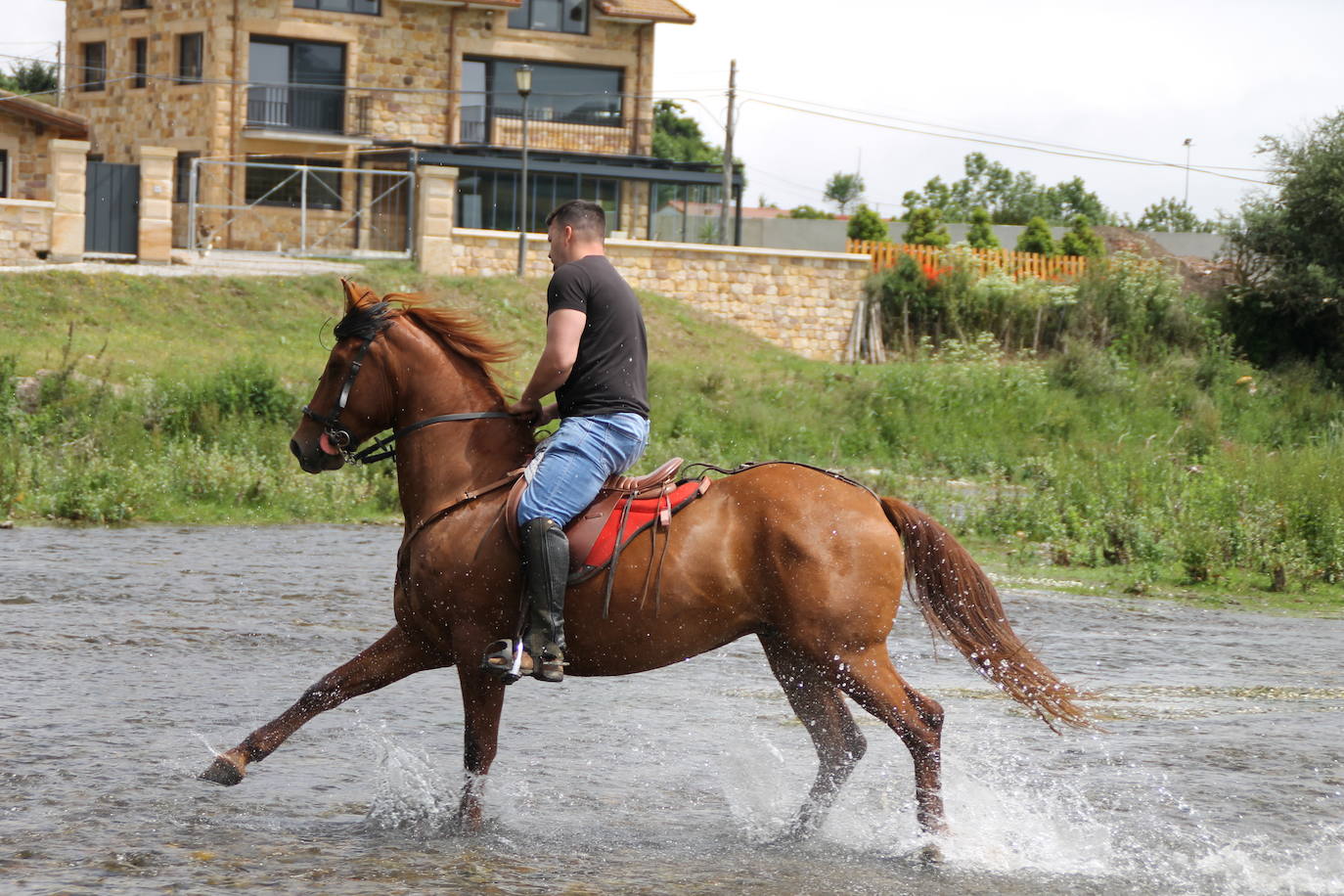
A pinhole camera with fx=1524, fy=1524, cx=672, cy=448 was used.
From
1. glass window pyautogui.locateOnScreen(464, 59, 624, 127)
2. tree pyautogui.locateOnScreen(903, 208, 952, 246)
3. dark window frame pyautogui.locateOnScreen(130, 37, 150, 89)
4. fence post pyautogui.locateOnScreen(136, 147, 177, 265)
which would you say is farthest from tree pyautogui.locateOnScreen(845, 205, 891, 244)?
fence post pyautogui.locateOnScreen(136, 147, 177, 265)

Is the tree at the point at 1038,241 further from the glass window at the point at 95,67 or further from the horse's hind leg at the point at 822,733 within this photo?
the horse's hind leg at the point at 822,733

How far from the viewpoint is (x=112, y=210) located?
30.0m

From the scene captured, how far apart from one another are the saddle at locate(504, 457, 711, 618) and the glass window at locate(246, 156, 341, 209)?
35.2 metres

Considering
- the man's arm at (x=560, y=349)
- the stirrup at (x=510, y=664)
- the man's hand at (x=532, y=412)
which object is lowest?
the stirrup at (x=510, y=664)

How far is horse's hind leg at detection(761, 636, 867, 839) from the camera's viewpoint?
7.22m

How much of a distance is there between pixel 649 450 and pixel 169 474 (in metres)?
6.21

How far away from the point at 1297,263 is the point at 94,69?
110 feet

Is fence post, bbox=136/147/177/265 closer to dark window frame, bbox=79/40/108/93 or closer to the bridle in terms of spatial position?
dark window frame, bbox=79/40/108/93

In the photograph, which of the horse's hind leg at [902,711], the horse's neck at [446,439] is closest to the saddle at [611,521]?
the horse's neck at [446,439]

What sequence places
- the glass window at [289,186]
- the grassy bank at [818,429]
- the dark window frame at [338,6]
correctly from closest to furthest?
the grassy bank at [818,429], the glass window at [289,186], the dark window frame at [338,6]

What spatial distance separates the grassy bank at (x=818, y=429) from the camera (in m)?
16.3

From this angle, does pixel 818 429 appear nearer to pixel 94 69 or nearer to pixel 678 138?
pixel 94 69

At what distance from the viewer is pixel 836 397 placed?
26.4m

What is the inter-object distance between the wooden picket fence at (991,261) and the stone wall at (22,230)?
18929 mm
